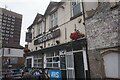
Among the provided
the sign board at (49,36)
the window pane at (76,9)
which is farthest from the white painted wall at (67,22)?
the window pane at (76,9)

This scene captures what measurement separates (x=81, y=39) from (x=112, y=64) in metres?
2.63

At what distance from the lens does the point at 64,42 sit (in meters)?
10.8

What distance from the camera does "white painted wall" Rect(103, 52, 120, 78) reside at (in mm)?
6031

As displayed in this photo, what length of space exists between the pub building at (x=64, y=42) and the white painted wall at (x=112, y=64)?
1423 mm

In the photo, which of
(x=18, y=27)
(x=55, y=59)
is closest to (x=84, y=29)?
(x=55, y=59)

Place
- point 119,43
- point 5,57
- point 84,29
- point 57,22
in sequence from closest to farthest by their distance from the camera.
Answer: point 119,43 < point 84,29 < point 57,22 < point 5,57

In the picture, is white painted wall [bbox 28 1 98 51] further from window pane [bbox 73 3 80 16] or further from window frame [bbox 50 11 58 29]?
window frame [bbox 50 11 58 29]

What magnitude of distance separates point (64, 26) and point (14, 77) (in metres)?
8.44

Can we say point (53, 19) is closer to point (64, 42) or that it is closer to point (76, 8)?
point (64, 42)

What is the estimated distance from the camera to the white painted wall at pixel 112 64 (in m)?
6.03

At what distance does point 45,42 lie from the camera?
1404cm

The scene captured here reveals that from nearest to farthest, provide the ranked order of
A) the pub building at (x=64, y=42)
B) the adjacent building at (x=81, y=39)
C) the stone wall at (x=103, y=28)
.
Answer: the stone wall at (x=103, y=28) → the adjacent building at (x=81, y=39) → the pub building at (x=64, y=42)

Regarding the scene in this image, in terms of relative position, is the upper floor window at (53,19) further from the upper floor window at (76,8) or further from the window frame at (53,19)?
the upper floor window at (76,8)

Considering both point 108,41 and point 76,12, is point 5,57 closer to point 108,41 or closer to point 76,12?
point 76,12
